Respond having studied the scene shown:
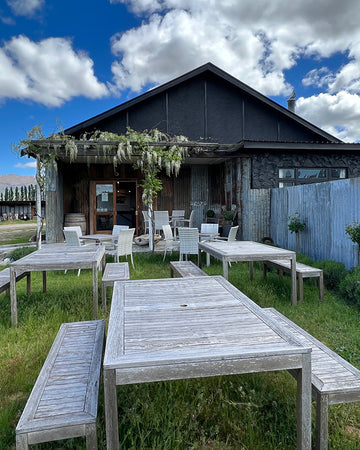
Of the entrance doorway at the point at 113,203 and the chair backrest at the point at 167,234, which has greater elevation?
the entrance doorway at the point at 113,203

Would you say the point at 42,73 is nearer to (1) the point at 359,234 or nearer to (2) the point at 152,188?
(2) the point at 152,188

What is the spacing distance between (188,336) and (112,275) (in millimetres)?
2165

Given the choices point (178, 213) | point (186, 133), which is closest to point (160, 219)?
point (178, 213)

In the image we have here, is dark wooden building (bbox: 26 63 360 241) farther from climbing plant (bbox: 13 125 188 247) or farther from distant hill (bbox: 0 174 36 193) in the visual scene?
distant hill (bbox: 0 174 36 193)

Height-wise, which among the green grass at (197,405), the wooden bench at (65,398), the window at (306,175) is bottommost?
the green grass at (197,405)

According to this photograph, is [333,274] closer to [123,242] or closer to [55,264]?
[123,242]

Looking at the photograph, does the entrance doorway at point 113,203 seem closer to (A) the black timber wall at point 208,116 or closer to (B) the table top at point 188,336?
(A) the black timber wall at point 208,116

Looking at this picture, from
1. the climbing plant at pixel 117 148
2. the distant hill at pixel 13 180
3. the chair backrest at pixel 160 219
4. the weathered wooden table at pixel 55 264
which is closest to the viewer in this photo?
the weathered wooden table at pixel 55 264

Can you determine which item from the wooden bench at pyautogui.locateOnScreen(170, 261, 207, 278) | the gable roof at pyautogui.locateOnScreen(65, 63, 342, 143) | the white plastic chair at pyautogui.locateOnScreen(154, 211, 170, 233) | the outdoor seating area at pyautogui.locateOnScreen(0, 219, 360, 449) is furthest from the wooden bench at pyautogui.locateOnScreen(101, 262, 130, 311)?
the gable roof at pyautogui.locateOnScreen(65, 63, 342, 143)

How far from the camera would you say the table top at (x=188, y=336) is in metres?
1.08

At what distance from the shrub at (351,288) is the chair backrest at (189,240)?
2206 millimetres

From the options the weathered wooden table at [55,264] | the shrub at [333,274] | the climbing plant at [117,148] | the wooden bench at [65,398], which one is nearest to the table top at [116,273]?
the weathered wooden table at [55,264]

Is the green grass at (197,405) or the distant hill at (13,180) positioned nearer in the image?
the green grass at (197,405)

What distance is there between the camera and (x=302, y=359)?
115cm
